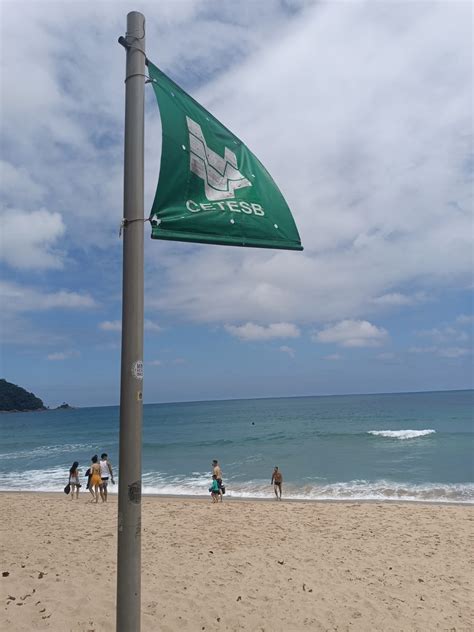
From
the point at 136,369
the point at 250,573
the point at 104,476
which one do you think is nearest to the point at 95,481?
the point at 104,476

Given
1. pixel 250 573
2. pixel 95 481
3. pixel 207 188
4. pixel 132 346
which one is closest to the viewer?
pixel 132 346

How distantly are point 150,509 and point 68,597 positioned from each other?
26.6 ft

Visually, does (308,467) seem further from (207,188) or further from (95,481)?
(207,188)

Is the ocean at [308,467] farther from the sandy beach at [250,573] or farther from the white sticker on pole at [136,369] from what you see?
the white sticker on pole at [136,369]

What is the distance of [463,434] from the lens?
49.6 m

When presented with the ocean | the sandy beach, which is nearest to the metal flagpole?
the sandy beach

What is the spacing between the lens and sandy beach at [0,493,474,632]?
19.1 ft

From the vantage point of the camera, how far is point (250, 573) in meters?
7.48

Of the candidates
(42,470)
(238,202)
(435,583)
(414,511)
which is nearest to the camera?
(238,202)

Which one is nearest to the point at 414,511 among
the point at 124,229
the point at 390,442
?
the point at 124,229

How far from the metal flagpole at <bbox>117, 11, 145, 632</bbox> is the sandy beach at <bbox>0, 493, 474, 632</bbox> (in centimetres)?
329

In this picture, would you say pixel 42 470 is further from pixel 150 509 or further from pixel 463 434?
pixel 463 434

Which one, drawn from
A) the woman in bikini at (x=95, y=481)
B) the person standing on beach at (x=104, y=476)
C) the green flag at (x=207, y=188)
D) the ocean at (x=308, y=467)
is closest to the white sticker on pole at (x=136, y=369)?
the green flag at (x=207, y=188)

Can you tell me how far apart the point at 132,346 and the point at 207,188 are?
129 cm
